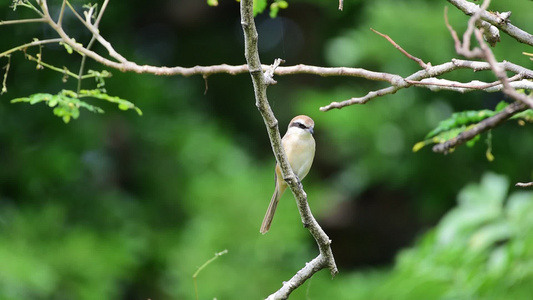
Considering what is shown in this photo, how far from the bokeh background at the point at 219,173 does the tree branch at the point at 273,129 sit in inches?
159

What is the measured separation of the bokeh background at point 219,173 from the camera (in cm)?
650

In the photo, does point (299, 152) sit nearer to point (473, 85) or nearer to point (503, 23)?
point (473, 85)

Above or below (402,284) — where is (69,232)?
above

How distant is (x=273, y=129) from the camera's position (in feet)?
5.13

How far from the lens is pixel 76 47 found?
192 cm

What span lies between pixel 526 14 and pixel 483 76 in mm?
619

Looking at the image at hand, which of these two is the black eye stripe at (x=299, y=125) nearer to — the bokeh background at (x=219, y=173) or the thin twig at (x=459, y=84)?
the thin twig at (x=459, y=84)

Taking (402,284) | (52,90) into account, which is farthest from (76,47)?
(52,90)

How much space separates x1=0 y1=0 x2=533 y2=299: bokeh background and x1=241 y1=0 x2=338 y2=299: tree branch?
4027mm

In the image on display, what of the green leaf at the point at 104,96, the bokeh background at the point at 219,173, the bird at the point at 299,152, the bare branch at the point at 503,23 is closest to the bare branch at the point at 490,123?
the bare branch at the point at 503,23

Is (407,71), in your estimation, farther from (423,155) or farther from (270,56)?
(270,56)

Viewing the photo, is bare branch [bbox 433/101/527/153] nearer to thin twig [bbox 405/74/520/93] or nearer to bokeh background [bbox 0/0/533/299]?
thin twig [bbox 405/74/520/93]

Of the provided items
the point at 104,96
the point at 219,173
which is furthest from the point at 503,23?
the point at 219,173

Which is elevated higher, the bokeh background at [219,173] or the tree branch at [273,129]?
the bokeh background at [219,173]
